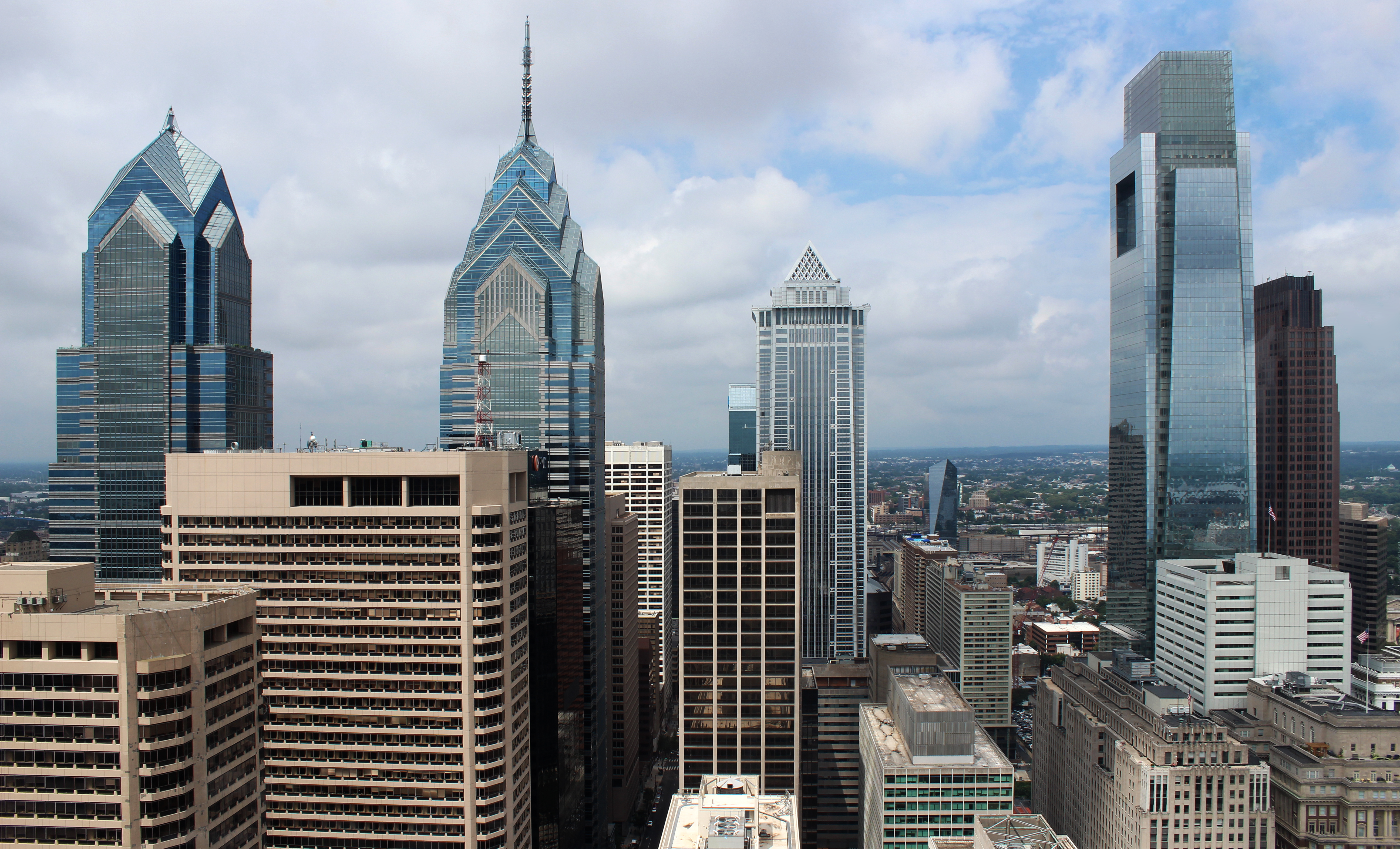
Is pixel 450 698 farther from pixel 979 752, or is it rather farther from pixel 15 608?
pixel 979 752

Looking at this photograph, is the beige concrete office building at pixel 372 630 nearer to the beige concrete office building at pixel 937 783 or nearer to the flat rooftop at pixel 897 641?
the beige concrete office building at pixel 937 783

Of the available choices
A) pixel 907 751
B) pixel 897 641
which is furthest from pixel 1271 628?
pixel 907 751

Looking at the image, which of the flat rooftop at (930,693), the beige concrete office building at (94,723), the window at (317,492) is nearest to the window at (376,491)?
the window at (317,492)

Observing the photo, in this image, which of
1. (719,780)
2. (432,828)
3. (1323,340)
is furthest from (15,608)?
(1323,340)

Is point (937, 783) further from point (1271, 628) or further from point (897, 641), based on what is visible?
point (1271, 628)

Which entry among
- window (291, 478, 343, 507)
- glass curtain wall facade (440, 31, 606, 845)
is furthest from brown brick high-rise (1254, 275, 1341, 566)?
window (291, 478, 343, 507)

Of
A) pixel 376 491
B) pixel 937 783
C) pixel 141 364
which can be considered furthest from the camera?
pixel 141 364
